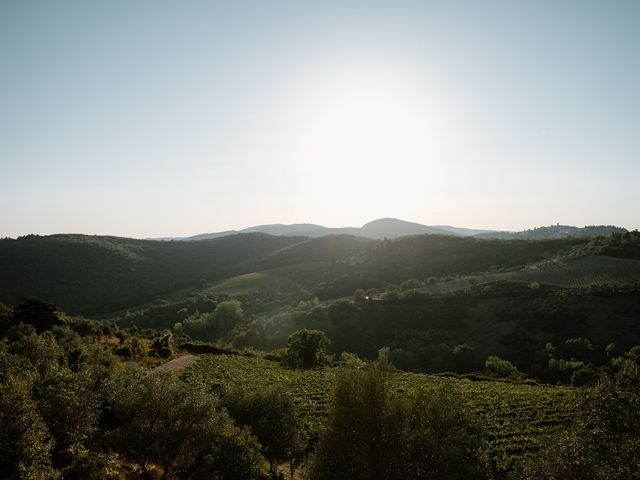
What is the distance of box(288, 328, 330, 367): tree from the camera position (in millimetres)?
67062

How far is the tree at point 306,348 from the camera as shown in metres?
67.1

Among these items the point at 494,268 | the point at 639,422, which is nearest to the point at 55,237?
the point at 494,268

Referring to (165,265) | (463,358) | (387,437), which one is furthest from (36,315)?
(165,265)

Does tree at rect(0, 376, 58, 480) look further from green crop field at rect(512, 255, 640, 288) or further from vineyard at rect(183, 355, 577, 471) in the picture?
green crop field at rect(512, 255, 640, 288)

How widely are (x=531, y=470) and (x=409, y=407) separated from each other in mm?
4868

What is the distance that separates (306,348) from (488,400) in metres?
32.3

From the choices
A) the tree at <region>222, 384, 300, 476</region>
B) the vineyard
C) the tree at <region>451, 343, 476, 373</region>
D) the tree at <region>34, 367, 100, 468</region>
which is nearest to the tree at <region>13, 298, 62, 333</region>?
the vineyard

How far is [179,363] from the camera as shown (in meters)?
57.7

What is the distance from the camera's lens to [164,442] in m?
18.9

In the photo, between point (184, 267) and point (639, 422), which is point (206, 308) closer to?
point (184, 267)

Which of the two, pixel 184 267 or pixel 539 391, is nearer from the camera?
pixel 539 391

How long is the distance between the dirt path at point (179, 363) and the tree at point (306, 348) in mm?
16189

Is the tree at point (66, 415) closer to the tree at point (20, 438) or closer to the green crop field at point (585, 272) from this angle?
the tree at point (20, 438)

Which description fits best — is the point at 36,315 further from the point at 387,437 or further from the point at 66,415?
the point at 387,437
